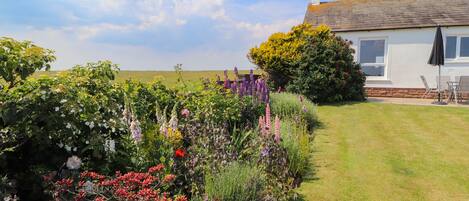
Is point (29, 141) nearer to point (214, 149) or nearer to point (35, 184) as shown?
point (35, 184)

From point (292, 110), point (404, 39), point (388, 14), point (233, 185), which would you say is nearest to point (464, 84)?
point (404, 39)

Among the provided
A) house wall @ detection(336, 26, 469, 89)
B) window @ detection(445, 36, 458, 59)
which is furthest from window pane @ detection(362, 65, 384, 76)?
window @ detection(445, 36, 458, 59)

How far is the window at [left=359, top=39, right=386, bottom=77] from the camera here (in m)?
17.2

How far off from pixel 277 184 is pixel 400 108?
956 cm

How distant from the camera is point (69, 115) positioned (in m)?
3.25

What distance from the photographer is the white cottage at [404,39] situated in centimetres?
1590

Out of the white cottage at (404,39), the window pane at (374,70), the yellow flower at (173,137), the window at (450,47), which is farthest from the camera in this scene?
the window pane at (374,70)

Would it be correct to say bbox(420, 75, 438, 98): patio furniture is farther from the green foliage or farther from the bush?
the green foliage

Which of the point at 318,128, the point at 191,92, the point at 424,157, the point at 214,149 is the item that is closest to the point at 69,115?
the point at 214,149

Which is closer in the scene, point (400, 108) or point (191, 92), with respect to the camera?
point (191, 92)

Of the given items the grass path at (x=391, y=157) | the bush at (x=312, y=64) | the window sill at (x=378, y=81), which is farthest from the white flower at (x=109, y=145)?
the window sill at (x=378, y=81)

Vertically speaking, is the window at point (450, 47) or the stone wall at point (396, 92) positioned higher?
the window at point (450, 47)

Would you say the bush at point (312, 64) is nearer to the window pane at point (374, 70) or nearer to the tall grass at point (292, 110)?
the window pane at point (374, 70)

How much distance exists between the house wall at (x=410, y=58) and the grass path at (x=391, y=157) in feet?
17.2
